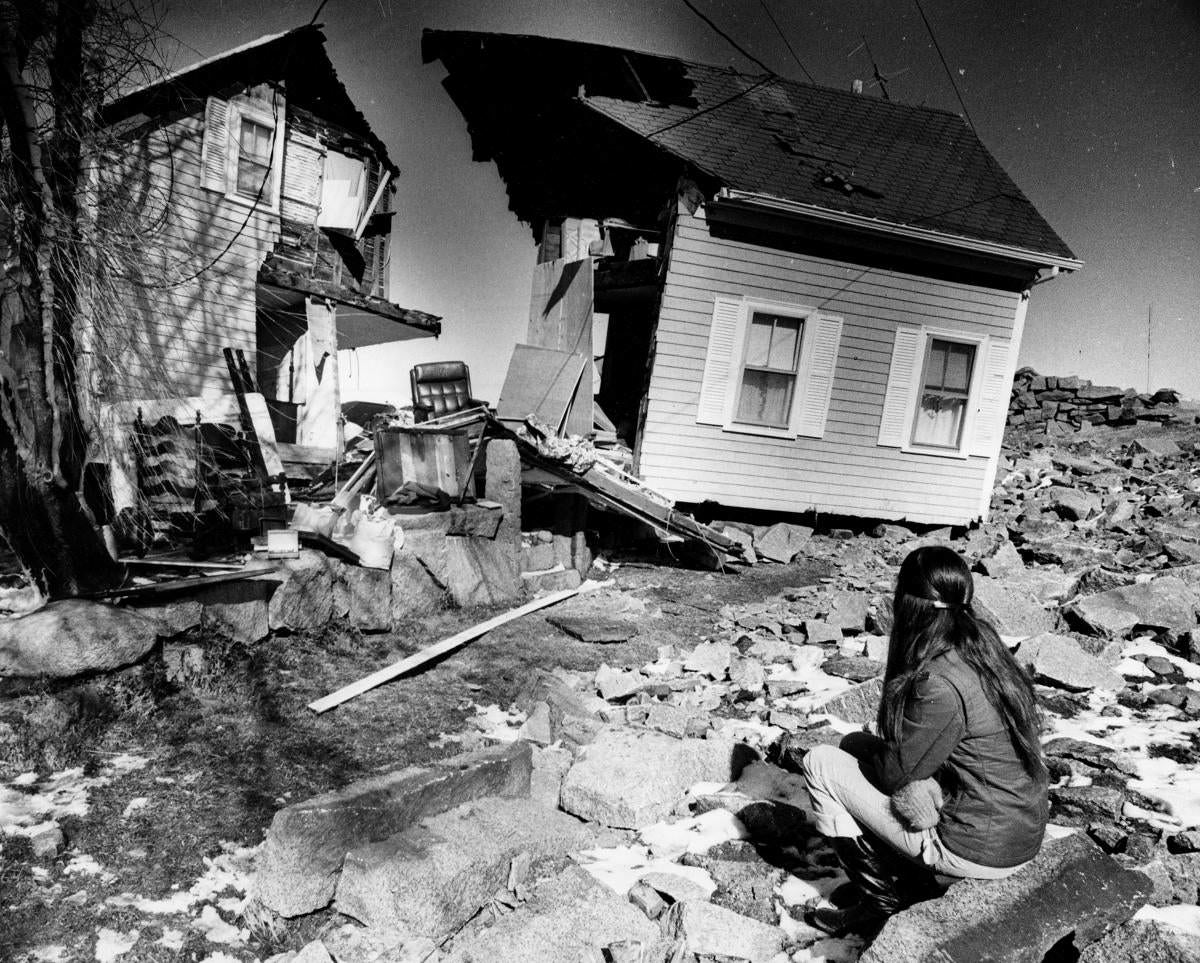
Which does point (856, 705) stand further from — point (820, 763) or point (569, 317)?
point (569, 317)

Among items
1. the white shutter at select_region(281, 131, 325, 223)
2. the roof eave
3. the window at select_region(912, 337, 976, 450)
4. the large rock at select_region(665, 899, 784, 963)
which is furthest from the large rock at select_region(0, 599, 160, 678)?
the white shutter at select_region(281, 131, 325, 223)

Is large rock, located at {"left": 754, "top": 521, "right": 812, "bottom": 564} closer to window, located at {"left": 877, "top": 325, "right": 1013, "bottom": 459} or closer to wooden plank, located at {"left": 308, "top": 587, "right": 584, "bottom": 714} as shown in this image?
window, located at {"left": 877, "top": 325, "right": 1013, "bottom": 459}

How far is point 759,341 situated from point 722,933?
8.97 m

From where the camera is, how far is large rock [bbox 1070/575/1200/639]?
6.21 m

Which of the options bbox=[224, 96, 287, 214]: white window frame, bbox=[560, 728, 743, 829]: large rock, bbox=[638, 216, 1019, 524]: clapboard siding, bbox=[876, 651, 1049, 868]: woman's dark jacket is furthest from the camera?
bbox=[224, 96, 287, 214]: white window frame

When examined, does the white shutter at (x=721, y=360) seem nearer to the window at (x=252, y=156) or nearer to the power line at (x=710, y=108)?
the power line at (x=710, y=108)

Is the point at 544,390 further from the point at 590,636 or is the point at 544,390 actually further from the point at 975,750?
the point at 975,750

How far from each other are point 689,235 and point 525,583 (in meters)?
5.21

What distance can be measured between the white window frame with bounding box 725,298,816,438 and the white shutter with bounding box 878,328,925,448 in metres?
1.44

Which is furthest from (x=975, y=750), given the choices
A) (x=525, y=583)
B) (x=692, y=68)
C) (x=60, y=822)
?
(x=692, y=68)

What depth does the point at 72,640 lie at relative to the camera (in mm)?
4402

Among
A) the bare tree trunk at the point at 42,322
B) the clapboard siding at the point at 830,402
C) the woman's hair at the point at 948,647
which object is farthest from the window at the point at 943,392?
the bare tree trunk at the point at 42,322

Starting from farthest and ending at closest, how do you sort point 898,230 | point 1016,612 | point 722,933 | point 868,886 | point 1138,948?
point 898,230
point 1016,612
point 868,886
point 722,933
point 1138,948

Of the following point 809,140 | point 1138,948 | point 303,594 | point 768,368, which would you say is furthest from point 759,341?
point 1138,948
